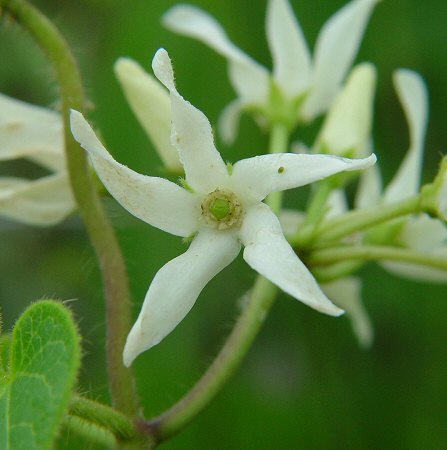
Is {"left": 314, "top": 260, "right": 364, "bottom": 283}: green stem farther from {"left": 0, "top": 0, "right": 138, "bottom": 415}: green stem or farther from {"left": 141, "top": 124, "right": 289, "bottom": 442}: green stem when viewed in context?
{"left": 0, "top": 0, "right": 138, "bottom": 415}: green stem

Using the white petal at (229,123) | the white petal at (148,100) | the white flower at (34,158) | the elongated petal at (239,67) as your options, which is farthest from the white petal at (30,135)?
the white petal at (229,123)

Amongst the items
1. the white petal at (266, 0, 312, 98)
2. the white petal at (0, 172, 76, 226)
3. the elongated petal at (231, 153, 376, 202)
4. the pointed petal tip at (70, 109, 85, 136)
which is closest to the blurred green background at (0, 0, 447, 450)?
the white petal at (0, 172, 76, 226)

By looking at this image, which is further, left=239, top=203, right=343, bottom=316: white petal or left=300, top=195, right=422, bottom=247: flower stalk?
left=300, top=195, right=422, bottom=247: flower stalk

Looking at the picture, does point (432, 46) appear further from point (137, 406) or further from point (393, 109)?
point (137, 406)

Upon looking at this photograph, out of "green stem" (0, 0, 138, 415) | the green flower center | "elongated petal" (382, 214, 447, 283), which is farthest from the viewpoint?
"elongated petal" (382, 214, 447, 283)

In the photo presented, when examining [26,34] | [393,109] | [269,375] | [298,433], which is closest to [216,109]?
[393,109]

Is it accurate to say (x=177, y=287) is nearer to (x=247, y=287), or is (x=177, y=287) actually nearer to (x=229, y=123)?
(x=229, y=123)

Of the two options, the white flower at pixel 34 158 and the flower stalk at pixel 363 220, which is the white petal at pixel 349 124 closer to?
the flower stalk at pixel 363 220

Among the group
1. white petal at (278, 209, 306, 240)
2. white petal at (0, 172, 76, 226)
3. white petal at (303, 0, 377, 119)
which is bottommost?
white petal at (278, 209, 306, 240)
